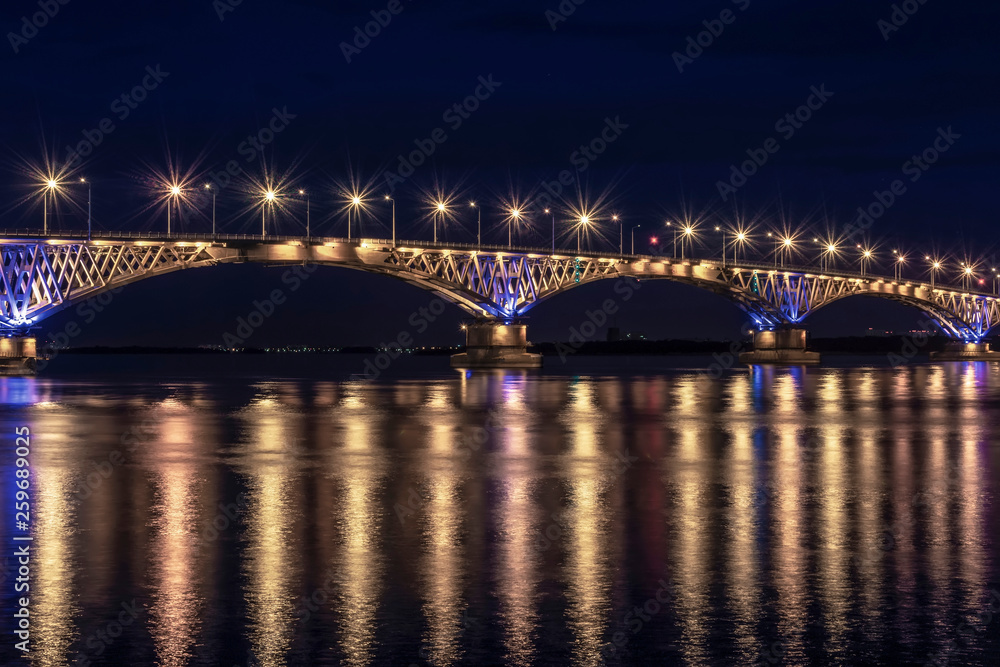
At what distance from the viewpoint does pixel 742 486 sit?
21203 mm

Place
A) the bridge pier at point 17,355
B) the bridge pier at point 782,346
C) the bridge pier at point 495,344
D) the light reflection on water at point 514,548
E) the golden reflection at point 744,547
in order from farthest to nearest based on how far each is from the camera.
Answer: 1. the bridge pier at point 782,346
2. the bridge pier at point 495,344
3. the bridge pier at point 17,355
4. the golden reflection at point 744,547
5. the light reflection on water at point 514,548

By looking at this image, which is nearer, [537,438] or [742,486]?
[742,486]

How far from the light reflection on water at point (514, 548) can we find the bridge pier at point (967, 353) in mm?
168841

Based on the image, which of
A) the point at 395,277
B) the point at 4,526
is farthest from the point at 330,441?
the point at 395,277

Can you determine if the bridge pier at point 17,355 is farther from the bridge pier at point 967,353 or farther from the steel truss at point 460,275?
the bridge pier at point 967,353

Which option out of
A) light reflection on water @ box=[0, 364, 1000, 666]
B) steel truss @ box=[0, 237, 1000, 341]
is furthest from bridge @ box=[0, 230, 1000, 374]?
light reflection on water @ box=[0, 364, 1000, 666]

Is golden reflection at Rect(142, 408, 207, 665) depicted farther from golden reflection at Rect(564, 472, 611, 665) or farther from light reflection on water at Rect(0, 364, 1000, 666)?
golden reflection at Rect(564, 472, 611, 665)

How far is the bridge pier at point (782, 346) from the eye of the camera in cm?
16075

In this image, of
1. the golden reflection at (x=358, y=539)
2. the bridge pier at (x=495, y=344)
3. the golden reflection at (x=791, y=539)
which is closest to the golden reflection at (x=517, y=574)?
the golden reflection at (x=358, y=539)

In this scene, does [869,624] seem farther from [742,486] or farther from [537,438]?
[537,438]

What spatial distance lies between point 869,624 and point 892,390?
57.1 m

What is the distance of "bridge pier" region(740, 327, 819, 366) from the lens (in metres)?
161

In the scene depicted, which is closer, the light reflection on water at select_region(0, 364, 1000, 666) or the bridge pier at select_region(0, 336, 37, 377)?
the light reflection on water at select_region(0, 364, 1000, 666)

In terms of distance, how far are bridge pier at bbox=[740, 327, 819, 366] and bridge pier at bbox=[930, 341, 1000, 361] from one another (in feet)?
124
